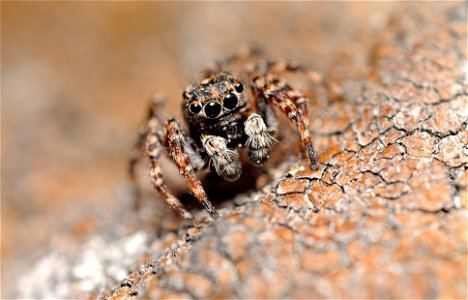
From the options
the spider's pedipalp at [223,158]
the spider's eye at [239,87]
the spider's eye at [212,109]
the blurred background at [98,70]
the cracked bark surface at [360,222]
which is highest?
the blurred background at [98,70]

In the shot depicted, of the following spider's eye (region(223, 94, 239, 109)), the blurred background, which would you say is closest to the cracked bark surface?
spider's eye (region(223, 94, 239, 109))

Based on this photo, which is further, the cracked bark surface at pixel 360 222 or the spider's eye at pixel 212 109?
the spider's eye at pixel 212 109

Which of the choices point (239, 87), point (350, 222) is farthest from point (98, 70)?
point (350, 222)

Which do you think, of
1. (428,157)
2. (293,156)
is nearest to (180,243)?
(293,156)

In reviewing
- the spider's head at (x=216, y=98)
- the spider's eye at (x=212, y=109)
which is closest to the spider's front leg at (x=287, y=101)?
the spider's head at (x=216, y=98)

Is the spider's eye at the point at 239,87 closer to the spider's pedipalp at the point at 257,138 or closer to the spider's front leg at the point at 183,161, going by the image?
the spider's pedipalp at the point at 257,138

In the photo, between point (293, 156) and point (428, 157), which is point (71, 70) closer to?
point (293, 156)

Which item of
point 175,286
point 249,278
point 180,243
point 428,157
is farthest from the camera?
point 180,243

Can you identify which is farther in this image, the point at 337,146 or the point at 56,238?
the point at 56,238
